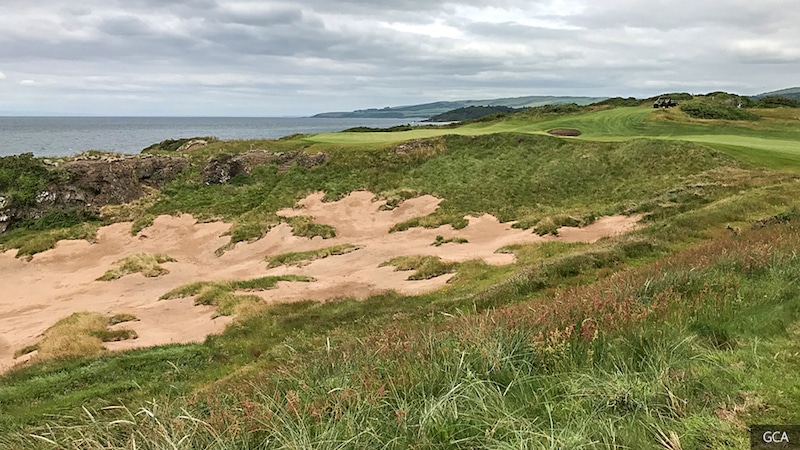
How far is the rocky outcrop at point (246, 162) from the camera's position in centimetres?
3384

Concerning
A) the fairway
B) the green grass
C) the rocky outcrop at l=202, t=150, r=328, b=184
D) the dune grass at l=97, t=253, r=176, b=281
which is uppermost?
the fairway

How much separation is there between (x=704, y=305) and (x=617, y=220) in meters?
14.6

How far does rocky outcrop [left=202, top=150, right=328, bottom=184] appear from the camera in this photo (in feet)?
111

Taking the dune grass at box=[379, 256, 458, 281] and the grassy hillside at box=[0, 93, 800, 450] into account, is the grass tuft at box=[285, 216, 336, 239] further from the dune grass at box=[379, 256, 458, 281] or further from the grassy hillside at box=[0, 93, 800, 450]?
the dune grass at box=[379, 256, 458, 281]

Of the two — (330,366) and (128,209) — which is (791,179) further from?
(128,209)

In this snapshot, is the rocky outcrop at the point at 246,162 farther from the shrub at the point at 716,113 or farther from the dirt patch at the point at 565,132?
the shrub at the point at 716,113

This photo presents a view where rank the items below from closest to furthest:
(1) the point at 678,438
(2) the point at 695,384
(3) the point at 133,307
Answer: (1) the point at 678,438 < (2) the point at 695,384 < (3) the point at 133,307

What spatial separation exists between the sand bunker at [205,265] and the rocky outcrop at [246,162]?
4602 millimetres

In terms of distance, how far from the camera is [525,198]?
27234mm

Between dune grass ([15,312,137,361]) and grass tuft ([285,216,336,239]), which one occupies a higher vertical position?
grass tuft ([285,216,336,239])

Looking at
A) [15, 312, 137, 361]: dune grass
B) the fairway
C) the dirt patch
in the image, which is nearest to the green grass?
[15, 312, 137, 361]: dune grass

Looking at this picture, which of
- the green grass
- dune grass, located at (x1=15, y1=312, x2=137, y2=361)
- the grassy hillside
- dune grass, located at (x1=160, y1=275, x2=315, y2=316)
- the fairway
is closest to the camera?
the grassy hillside

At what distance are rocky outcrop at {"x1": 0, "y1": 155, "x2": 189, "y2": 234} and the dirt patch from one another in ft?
83.6

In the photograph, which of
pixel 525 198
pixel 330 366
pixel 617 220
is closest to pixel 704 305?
pixel 330 366
